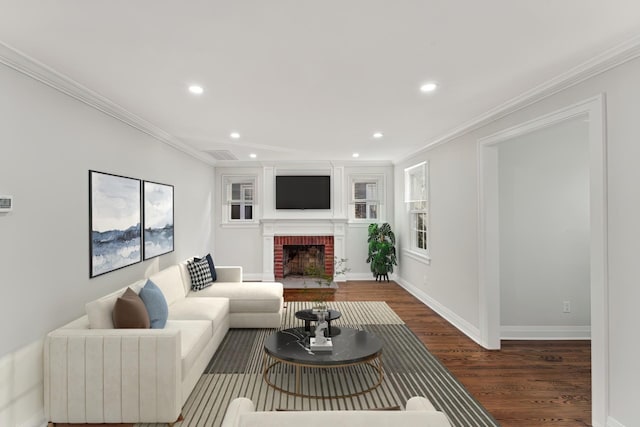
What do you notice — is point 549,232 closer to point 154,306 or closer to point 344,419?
point 344,419

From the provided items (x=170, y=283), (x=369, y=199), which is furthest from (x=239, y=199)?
(x=170, y=283)

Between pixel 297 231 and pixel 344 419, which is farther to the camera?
pixel 297 231

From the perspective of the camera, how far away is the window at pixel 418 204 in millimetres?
5938

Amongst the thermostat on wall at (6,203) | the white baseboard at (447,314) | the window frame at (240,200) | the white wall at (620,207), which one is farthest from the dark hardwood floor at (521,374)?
the window frame at (240,200)

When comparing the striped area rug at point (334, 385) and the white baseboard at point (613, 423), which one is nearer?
the white baseboard at point (613, 423)

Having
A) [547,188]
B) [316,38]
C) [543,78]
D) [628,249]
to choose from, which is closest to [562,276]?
[547,188]

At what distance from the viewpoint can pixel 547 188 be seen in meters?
4.16

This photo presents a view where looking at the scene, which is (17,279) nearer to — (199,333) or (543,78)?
(199,333)

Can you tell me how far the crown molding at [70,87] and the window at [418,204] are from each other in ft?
13.5

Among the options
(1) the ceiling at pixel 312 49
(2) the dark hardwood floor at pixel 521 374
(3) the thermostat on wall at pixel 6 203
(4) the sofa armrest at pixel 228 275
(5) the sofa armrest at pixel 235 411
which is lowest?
(2) the dark hardwood floor at pixel 521 374

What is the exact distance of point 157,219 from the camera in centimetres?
443

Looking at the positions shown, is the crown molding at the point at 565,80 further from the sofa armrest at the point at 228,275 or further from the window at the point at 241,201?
the window at the point at 241,201

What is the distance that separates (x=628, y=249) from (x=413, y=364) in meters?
2.05

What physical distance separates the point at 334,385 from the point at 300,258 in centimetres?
486
